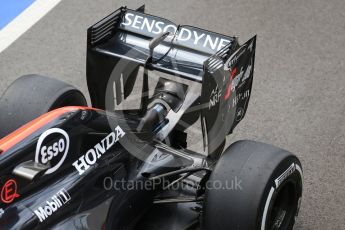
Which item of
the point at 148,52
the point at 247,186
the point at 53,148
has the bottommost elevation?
the point at 247,186

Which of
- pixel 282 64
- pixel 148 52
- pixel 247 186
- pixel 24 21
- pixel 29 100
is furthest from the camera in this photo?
pixel 24 21

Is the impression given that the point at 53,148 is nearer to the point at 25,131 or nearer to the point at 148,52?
the point at 25,131

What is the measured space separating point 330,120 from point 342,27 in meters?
1.37

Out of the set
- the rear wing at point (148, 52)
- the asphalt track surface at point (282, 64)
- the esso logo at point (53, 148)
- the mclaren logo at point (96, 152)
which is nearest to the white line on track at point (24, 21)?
the asphalt track surface at point (282, 64)

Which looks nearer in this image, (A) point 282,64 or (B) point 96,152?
(B) point 96,152

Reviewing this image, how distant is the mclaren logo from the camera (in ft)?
10.0

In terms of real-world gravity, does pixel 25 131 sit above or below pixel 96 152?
above

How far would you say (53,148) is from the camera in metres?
2.94

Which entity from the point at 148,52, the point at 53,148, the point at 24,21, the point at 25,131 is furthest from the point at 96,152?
the point at 24,21

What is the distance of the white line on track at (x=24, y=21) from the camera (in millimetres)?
5664

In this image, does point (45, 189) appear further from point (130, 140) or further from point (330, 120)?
point (330, 120)

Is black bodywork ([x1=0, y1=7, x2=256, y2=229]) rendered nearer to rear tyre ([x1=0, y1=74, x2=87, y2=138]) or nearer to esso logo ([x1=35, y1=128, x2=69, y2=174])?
esso logo ([x1=35, y1=128, x2=69, y2=174])

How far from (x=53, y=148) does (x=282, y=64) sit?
2875 mm

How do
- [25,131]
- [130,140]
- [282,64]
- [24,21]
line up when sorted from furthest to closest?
[24,21], [282,64], [130,140], [25,131]
